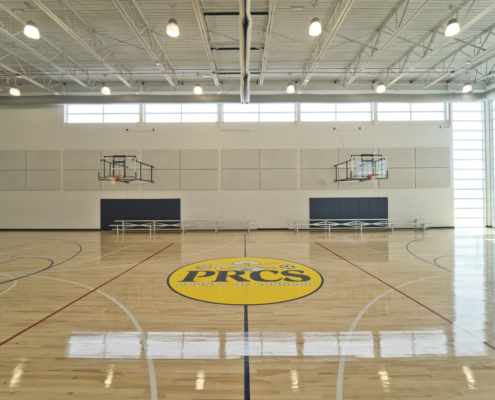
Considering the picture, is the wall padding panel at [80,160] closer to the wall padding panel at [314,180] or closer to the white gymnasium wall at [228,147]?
the white gymnasium wall at [228,147]

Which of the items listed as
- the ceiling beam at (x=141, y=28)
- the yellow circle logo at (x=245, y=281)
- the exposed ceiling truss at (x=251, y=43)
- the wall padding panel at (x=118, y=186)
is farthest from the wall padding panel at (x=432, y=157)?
the wall padding panel at (x=118, y=186)

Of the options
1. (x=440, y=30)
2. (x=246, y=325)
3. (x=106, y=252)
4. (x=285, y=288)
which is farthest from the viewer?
(x=440, y=30)

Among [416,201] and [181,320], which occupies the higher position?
[416,201]

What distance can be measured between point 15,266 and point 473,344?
985 centimetres

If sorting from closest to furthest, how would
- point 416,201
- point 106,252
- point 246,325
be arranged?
point 246,325 → point 106,252 → point 416,201

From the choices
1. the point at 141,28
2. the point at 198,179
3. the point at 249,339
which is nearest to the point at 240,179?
the point at 198,179

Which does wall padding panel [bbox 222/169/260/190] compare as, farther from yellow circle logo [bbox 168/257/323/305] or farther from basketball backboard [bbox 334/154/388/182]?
yellow circle logo [bbox 168/257/323/305]

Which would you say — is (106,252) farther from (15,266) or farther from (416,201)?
(416,201)

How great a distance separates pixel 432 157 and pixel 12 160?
25.6 meters

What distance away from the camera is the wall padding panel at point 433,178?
1545 centimetres

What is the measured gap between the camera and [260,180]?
1553cm

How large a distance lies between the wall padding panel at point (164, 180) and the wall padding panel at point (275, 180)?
5.22m

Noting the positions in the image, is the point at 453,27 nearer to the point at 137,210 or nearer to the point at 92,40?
the point at 92,40

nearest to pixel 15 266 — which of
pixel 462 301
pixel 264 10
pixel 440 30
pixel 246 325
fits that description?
pixel 246 325
